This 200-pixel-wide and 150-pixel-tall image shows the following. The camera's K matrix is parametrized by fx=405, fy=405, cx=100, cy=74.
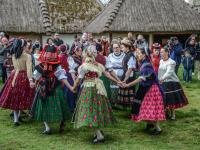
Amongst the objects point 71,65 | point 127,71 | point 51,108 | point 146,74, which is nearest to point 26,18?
point 71,65

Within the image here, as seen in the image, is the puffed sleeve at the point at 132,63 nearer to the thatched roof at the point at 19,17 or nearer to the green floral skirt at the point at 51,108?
the green floral skirt at the point at 51,108

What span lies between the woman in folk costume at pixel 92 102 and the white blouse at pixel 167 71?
1.79m

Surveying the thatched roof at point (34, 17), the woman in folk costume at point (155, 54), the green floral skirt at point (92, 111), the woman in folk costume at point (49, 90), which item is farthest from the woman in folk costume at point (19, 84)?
the thatched roof at point (34, 17)

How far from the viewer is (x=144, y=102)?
7.45 m

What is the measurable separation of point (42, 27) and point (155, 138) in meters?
17.2

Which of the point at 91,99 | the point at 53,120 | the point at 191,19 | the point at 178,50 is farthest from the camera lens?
the point at 191,19

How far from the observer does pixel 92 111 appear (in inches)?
268

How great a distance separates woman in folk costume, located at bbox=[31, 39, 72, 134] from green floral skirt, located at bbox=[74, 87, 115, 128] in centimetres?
50

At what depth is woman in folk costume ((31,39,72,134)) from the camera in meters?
7.34

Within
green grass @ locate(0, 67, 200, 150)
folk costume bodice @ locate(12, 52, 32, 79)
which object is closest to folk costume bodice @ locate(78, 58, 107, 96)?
green grass @ locate(0, 67, 200, 150)

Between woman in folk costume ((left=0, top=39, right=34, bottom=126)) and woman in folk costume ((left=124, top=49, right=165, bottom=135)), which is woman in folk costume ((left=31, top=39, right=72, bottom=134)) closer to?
woman in folk costume ((left=0, top=39, right=34, bottom=126))

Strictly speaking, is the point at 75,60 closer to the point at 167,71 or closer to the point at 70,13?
the point at 167,71

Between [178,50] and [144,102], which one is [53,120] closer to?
[144,102]

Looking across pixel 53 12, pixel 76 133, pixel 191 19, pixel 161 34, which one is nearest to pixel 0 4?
pixel 53 12
